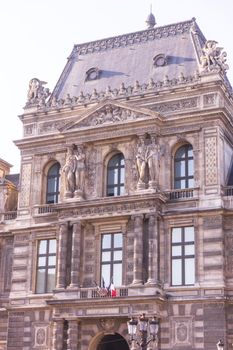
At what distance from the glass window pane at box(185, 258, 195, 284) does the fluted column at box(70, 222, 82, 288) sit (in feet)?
19.4

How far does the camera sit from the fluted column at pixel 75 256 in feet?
125

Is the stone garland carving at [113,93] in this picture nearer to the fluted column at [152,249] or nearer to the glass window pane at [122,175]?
the glass window pane at [122,175]

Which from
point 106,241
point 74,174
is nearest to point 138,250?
point 106,241

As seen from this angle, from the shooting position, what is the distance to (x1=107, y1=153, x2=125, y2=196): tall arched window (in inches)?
1571

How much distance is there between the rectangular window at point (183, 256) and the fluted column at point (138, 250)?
171cm

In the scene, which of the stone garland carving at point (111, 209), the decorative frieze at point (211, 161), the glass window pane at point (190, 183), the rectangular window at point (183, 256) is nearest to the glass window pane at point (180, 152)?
the glass window pane at point (190, 183)

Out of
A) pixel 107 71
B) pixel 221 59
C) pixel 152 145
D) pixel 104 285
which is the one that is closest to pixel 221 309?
pixel 104 285

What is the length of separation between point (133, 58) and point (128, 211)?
11414 mm

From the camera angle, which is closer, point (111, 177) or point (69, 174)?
point (69, 174)

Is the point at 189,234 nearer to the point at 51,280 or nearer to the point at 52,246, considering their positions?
the point at 52,246

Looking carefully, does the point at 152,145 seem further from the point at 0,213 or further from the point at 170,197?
the point at 0,213

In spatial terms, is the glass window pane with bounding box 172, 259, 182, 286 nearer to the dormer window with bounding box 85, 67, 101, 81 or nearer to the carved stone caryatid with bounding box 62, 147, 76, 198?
the carved stone caryatid with bounding box 62, 147, 76, 198

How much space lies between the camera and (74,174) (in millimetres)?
40281

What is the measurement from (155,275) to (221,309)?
3.75 meters
